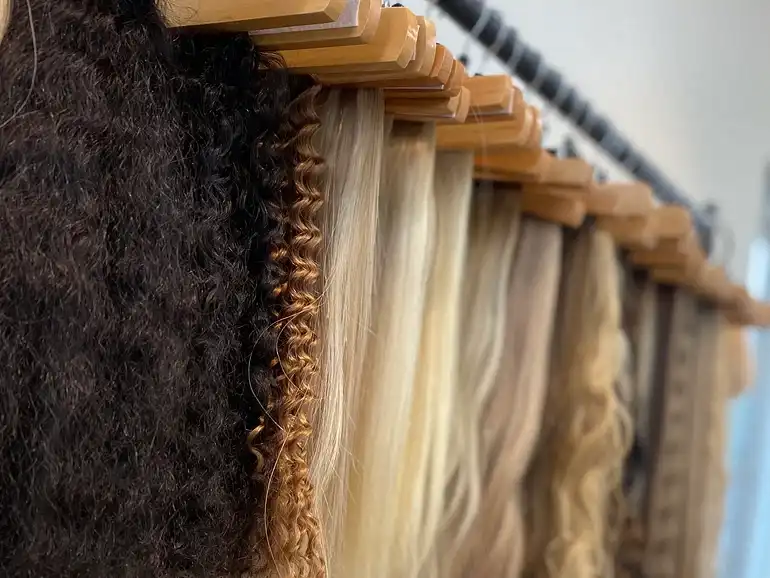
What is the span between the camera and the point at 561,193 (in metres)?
0.68

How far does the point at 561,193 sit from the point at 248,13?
391mm

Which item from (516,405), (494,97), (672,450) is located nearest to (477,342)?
(516,405)

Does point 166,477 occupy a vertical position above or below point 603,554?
above

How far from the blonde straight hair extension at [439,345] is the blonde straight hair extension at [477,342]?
0.17 ft

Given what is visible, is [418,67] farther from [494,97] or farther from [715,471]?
[715,471]

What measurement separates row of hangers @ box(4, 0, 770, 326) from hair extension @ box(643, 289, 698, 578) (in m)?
0.08

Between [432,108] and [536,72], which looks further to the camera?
[536,72]

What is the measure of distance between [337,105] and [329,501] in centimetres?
26

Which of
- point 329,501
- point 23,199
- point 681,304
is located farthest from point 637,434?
point 23,199

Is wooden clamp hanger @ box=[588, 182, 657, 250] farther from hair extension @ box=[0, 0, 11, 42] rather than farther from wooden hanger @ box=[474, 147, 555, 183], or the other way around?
hair extension @ box=[0, 0, 11, 42]

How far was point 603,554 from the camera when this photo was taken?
0.79m

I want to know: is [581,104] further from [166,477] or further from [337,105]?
[166,477]

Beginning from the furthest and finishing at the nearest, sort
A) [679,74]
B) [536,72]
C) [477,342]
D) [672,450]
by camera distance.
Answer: [679,74] → [672,450] → [536,72] → [477,342]

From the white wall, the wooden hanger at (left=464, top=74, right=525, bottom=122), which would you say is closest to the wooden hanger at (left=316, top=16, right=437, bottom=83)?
the wooden hanger at (left=464, top=74, right=525, bottom=122)
